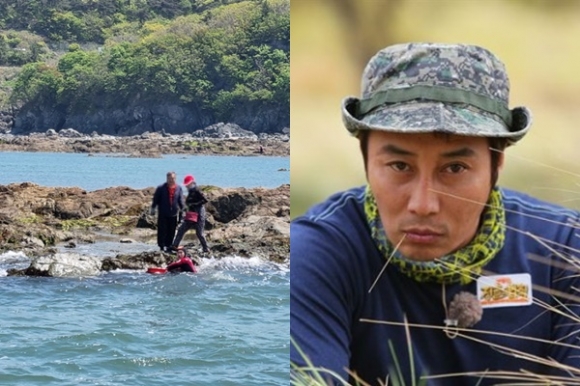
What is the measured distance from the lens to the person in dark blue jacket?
14984mm

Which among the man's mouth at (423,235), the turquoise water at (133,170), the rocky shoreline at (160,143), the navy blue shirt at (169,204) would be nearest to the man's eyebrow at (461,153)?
the man's mouth at (423,235)

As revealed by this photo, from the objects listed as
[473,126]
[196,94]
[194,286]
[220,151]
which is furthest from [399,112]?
[196,94]

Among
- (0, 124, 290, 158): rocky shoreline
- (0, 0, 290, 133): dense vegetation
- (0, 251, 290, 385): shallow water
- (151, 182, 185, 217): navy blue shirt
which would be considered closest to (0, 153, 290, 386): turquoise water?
(0, 251, 290, 385): shallow water

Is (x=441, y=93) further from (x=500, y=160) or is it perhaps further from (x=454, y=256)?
(x=454, y=256)

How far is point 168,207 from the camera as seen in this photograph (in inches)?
619

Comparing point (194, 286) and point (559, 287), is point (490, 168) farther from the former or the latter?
point (194, 286)

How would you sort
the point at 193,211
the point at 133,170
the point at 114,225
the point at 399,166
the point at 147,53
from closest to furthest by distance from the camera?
the point at 399,166 → the point at 193,211 → the point at 114,225 → the point at 133,170 → the point at 147,53

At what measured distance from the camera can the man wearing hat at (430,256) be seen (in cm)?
308

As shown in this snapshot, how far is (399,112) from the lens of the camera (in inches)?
120

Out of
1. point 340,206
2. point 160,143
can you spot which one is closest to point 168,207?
point 340,206

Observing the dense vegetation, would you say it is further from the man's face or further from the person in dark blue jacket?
the man's face

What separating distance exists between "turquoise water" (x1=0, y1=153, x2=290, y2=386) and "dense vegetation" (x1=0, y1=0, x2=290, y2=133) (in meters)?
26.5

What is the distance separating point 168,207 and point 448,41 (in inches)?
502

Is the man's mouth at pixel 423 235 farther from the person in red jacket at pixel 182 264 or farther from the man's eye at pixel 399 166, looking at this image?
the person in red jacket at pixel 182 264
